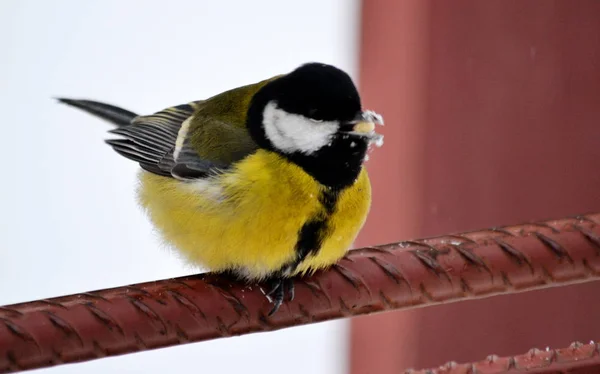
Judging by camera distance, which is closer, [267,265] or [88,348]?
[88,348]

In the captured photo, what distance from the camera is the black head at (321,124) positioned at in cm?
159

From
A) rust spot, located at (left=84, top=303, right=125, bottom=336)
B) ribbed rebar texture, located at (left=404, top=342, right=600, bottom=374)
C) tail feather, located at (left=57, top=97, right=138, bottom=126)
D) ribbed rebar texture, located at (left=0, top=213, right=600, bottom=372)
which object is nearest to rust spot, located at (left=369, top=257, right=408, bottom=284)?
ribbed rebar texture, located at (left=0, top=213, right=600, bottom=372)

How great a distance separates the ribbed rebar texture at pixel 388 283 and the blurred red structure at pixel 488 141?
0.82m

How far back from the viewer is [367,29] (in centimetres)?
287

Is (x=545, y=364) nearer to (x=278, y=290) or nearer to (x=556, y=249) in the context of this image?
(x=556, y=249)

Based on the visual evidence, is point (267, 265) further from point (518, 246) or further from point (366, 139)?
point (518, 246)

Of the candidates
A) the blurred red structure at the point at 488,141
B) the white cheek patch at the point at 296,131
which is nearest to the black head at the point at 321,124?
the white cheek patch at the point at 296,131

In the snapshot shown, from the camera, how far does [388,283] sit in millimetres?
1418

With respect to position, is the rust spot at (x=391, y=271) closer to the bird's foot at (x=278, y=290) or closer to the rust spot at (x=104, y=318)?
the bird's foot at (x=278, y=290)

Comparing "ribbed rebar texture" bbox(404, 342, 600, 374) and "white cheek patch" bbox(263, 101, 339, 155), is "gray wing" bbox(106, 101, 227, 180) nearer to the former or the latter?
"white cheek patch" bbox(263, 101, 339, 155)

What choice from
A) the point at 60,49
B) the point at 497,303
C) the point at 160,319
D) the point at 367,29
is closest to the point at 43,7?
the point at 60,49

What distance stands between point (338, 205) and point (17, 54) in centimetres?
220

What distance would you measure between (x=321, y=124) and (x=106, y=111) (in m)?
0.80

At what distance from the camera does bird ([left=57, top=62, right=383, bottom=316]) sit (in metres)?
1.60
